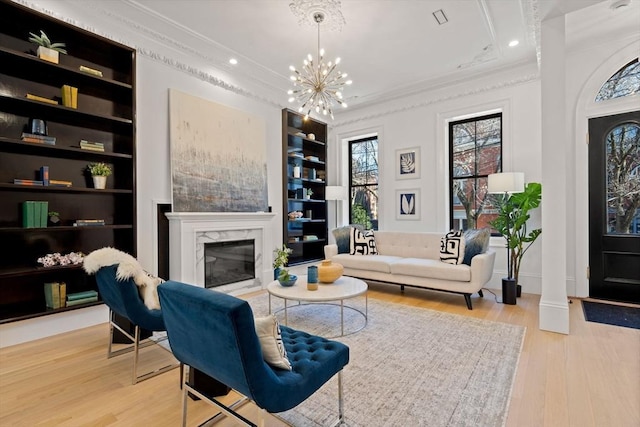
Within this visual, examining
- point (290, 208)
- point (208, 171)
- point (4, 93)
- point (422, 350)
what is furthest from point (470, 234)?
point (4, 93)

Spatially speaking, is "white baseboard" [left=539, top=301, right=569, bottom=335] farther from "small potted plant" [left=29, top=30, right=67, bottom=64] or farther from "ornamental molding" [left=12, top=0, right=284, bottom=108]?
"small potted plant" [left=29, top=30, right=67, bottom=64]

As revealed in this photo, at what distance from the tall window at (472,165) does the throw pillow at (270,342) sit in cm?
464

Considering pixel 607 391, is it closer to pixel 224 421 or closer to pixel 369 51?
pixel 224 421

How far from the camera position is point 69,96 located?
3.12 metres

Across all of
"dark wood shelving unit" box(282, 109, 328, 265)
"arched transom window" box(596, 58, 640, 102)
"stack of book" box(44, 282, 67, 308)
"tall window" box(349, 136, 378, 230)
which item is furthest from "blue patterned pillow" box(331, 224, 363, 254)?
"arched transom window" box(596, 58, 640, 102)

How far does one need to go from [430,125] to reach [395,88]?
913 mm

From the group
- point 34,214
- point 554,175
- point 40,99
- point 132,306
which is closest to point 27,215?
point 34,214

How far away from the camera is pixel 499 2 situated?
10.7 feet

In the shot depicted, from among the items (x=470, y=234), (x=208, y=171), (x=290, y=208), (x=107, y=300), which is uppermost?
(x=208, y=171)

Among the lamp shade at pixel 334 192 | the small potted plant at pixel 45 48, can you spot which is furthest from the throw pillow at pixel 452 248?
the small potted plant at pixel 45 48

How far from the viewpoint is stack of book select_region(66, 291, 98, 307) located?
311 centimetres

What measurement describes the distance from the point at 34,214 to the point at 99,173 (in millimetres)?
694

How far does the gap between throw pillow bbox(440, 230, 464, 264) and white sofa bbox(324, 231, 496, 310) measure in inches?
4.3

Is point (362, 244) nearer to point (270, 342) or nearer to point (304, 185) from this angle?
point (304, 185)
